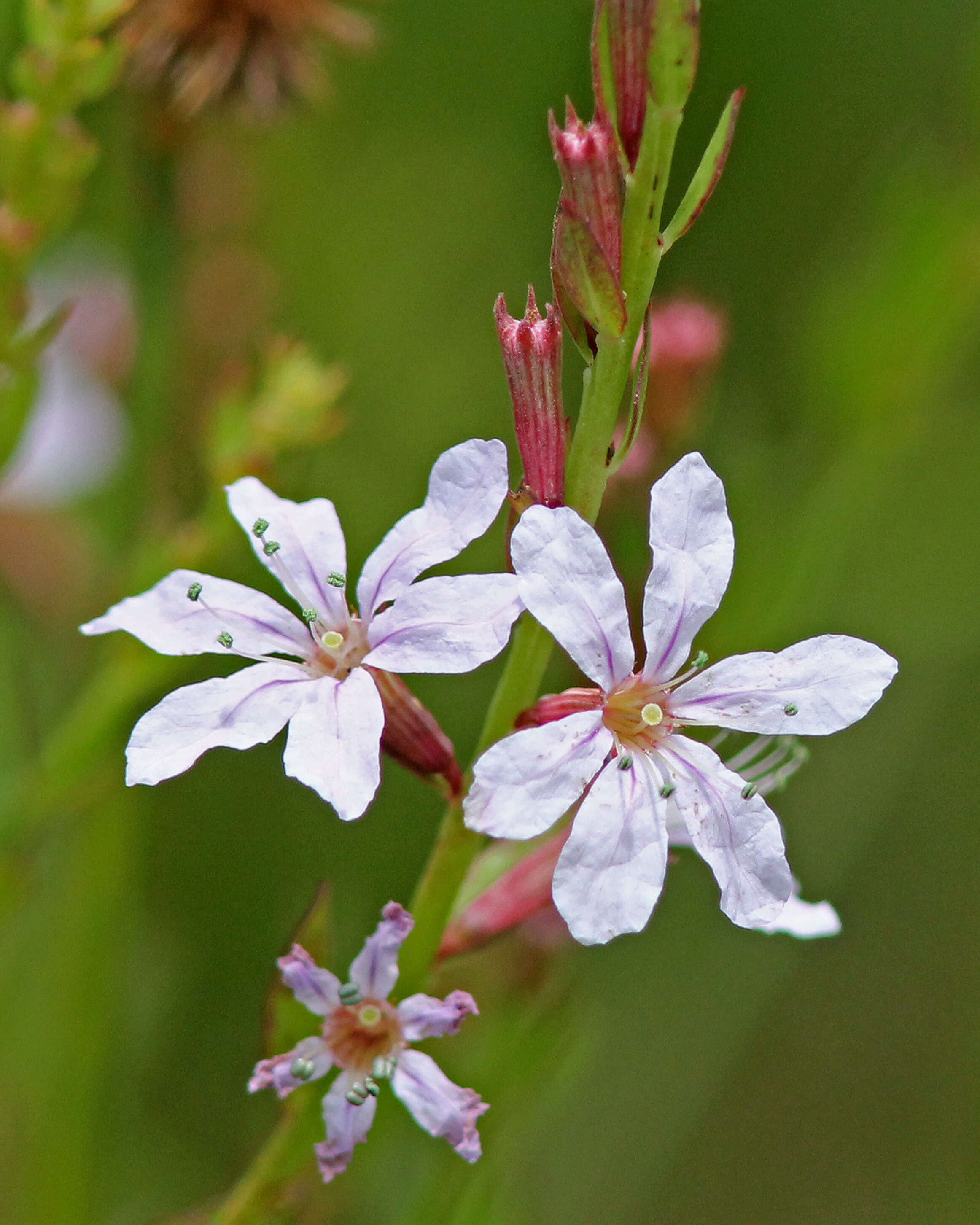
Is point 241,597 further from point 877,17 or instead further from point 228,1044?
point 877,17

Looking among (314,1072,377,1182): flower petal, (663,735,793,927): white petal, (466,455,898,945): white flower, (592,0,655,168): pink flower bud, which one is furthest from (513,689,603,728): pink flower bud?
(592,0,655,168): pink flower bud

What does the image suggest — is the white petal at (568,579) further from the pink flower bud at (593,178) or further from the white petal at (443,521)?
the pink flower bud at (593,178)

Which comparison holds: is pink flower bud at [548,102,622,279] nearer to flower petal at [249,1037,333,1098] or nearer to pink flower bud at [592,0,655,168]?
pink flower bud at [592,0,655,168]

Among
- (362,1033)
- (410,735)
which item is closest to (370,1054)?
(362,1033)

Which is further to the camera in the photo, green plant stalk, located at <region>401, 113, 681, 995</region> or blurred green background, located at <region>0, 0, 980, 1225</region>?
blurred green background, located at <region>0, 0, 980, 1225</region>

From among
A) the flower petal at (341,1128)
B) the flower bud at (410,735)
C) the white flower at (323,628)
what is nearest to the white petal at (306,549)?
the white flower at (323,628)

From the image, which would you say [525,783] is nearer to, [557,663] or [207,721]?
[207,721]
